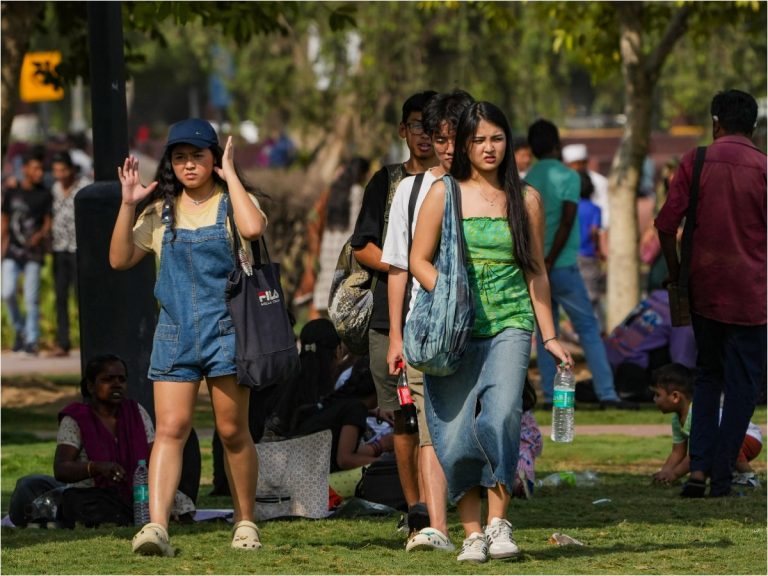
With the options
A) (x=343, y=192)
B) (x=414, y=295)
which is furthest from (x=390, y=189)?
(x=343, y=192)

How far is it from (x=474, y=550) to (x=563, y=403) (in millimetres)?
657

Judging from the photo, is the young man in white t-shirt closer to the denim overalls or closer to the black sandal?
the denim overalls

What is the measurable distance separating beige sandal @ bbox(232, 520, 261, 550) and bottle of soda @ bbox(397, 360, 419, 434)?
0.76 m

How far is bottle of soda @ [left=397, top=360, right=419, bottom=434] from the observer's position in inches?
273

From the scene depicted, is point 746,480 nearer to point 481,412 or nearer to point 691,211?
point 691,211

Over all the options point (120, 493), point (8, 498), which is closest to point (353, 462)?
point (120, 493)

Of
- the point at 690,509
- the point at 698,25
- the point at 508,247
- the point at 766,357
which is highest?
the point at 698,25

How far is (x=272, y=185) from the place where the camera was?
800 inches

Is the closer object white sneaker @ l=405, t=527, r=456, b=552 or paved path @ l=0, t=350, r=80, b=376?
white sneaker @ l=405, t=527, r=456, b=552

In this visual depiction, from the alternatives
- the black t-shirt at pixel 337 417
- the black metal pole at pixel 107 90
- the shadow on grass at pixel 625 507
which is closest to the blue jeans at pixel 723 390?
the shadow on grass at pixel 625 507

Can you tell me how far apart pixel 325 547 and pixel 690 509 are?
202 cm

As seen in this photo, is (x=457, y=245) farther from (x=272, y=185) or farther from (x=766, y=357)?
(x=272, y=185)

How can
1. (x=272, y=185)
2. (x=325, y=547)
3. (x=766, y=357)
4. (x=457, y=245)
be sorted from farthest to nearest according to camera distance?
(x=272, y=185) < (x=766, y=357) < (x=325, y=547) < (x=457, y=245)

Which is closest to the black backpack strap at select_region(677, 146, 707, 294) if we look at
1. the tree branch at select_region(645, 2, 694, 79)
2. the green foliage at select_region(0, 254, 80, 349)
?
the tree branch at select_region(645, 2, 694, 79)
